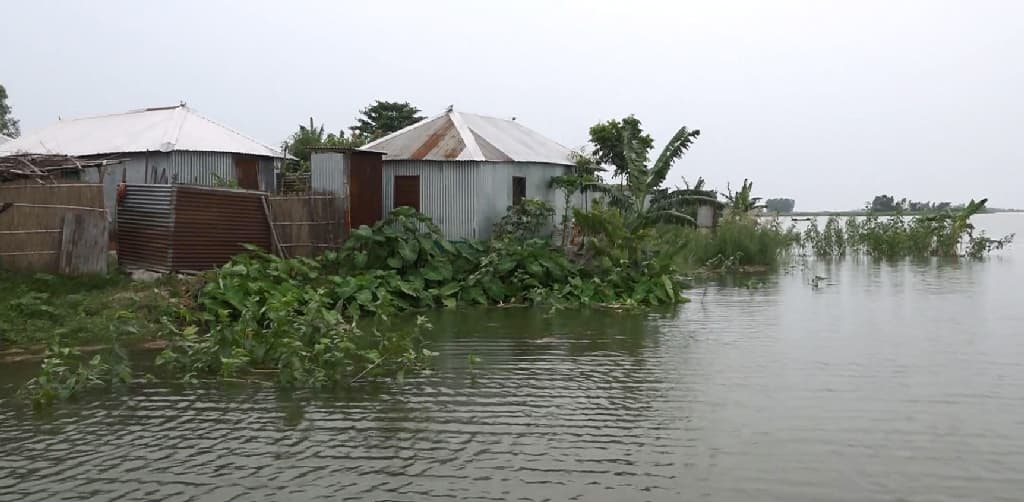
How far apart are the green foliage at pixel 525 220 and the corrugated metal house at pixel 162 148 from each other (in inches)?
262

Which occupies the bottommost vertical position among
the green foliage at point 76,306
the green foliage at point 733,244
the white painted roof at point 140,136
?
the green foliage at point 76,306

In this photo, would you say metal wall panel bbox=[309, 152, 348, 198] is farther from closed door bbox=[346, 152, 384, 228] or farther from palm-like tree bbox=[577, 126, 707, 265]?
palm-like tree bbox=[577, 126, 707, 265]

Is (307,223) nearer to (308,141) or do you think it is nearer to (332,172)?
(332,172)

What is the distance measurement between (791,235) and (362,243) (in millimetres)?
17691

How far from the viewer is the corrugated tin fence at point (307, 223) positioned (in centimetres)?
1723

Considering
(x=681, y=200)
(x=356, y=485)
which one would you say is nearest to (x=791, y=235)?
A: (x=681, y=200)

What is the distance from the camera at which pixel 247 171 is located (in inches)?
919

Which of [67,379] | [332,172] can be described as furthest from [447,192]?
[67,379]

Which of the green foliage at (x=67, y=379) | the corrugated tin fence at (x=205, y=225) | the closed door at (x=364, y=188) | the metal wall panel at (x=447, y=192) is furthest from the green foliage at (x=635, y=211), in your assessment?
the green foliage at (x=67, y=379)

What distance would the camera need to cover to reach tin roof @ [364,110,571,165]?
2064cm

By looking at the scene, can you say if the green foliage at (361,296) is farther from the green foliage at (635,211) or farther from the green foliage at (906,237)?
the green foliage at (906,237)

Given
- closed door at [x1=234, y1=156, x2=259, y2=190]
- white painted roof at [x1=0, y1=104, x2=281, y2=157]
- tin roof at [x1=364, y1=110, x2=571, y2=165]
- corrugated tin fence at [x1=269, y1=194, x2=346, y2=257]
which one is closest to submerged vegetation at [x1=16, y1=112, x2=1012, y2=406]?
corrugated tin fence at [x1=269, y1=194, x2=346, y2=257]

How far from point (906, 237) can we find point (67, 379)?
29394 millimetres

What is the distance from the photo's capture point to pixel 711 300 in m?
18.7
